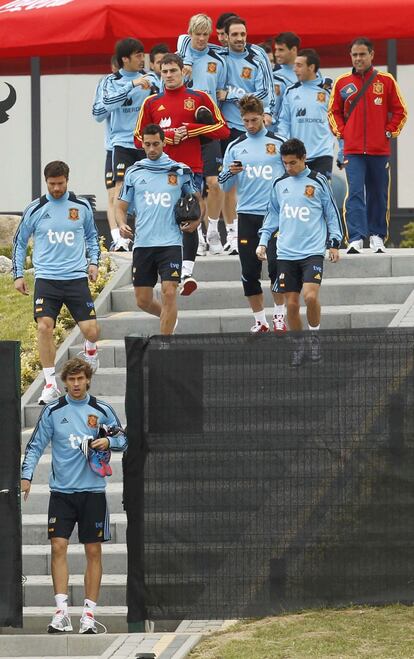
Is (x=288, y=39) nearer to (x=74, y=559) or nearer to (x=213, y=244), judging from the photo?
(x=213, y=244)

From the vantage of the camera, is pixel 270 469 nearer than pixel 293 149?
Yes

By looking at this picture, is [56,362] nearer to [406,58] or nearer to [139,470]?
[139,470]

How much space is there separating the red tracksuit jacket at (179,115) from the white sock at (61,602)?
5342 mm

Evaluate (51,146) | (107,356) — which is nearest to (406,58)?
(51,146)

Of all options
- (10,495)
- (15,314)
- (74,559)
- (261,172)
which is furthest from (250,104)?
(10,495)

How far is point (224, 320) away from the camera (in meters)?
14.6

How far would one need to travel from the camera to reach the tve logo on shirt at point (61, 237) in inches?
512

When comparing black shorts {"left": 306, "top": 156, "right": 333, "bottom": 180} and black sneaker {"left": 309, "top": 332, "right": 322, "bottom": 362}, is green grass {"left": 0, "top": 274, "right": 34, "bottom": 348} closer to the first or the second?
black shorts {"left": 306, "top": 156, "right": 333, "bottom": 180}

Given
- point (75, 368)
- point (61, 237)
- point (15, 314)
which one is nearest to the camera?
point (75, 368)

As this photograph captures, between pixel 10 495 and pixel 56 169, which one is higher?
pixel 56 169

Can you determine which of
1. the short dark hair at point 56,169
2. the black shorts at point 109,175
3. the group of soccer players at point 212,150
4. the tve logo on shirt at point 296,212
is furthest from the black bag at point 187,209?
the black shorts at point 109,175

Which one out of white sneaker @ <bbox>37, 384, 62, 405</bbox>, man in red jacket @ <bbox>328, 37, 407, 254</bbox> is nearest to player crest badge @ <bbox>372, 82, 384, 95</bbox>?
man in red jacket @ <bbox>328, 37, 407, 254</bbox>

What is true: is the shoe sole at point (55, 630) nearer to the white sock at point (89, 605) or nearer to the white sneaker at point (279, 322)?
the white sock at point (89, 605)

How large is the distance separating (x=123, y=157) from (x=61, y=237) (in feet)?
11.3
